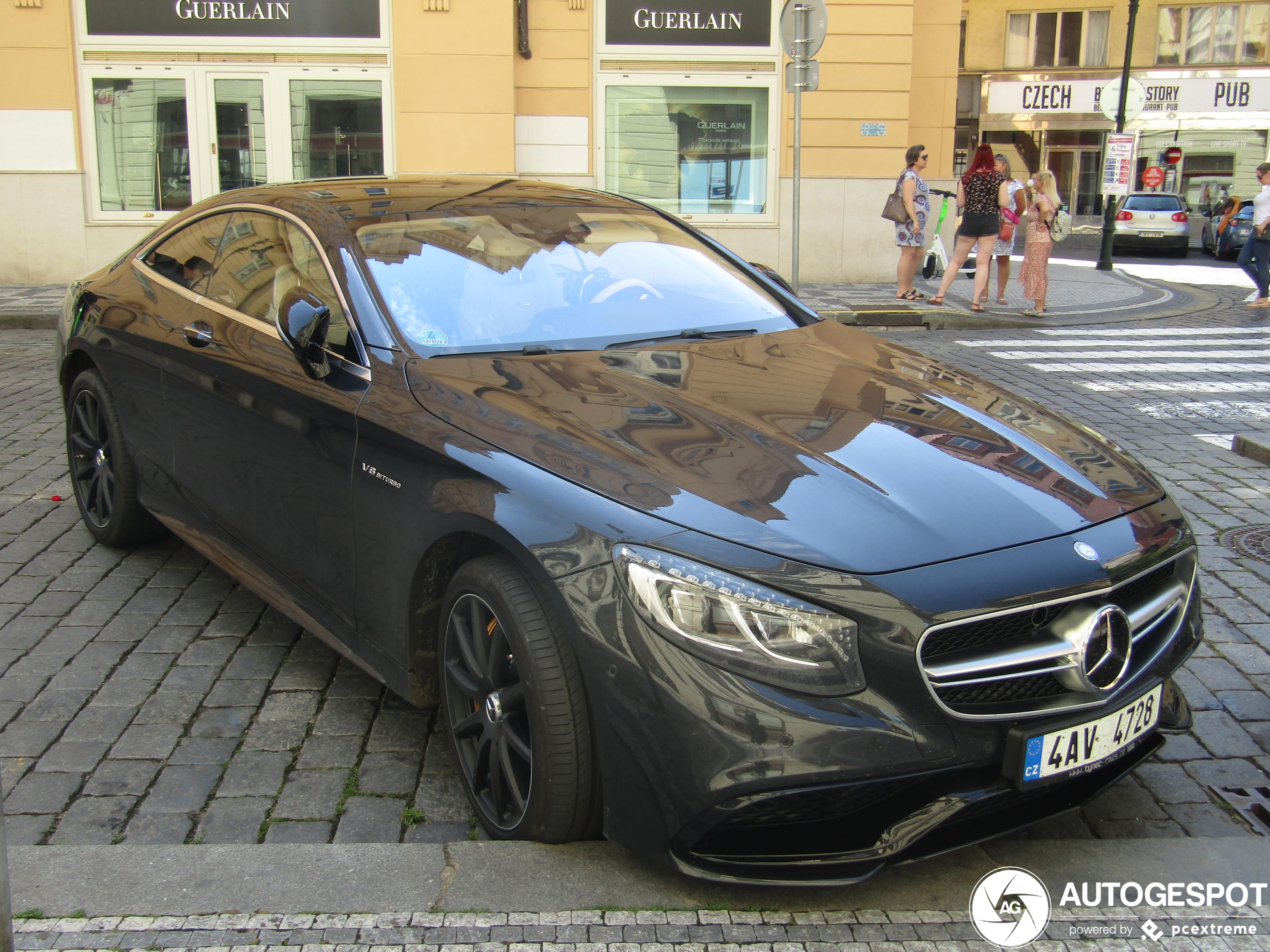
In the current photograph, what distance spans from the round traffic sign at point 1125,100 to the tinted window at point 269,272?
21.0m

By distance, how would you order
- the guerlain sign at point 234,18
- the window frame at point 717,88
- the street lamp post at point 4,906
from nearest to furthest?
the street lamp post at point 4,906, the guerlain sign at point 234,18, the window frame at point 717,88

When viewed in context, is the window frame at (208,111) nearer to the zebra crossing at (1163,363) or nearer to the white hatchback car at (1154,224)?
the zebra crossing at (1163,363)

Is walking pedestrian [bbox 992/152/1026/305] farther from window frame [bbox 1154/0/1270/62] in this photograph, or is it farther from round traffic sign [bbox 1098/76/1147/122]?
window frame [bbox 1154/0/1270/62]

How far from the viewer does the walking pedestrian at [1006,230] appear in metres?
13.6

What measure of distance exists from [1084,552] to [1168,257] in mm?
26190

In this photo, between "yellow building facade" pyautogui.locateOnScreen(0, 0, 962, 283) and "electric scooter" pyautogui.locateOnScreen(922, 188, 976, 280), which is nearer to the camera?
"yellow building facade" pyautogui.locateOnScreen(0, 0, 962, 283)

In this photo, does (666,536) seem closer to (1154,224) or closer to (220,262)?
(220,262)

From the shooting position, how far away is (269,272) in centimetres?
397

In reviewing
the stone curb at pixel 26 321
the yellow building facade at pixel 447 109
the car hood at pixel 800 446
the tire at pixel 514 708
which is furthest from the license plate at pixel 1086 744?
the yellow building facade at pixel 447 109

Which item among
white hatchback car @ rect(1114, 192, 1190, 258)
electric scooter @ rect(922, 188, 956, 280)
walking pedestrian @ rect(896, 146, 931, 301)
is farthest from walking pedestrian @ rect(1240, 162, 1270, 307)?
white hatchback car @ rect(1114, 192, 1190, 258)

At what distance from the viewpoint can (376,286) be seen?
3.51 metres

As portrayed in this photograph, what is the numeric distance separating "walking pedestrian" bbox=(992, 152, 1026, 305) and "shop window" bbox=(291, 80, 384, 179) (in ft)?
25.9

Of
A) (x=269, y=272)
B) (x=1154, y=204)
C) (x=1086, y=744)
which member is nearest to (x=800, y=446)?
(x=1086, y=744)

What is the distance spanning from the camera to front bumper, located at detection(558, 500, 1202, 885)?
2346 millimetres
